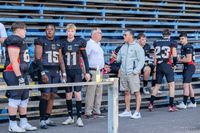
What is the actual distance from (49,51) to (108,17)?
181 inches

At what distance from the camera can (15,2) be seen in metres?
10.6

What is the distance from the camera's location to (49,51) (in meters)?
7.92

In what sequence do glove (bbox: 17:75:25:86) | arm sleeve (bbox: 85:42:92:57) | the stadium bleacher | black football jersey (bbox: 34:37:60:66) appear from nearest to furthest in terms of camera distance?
1. glove (bbox: 17:75:25:86)
2. black football jersey (bbox: 34:37:60:66)
3. arm sleeve (bbox: 85:42:92:57)
4. the stadium bleacher

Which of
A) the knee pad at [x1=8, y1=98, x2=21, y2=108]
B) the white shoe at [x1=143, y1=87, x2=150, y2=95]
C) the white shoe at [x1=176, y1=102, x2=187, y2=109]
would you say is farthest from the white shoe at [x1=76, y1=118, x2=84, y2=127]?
the white shoe at [x1=176, y1=102, x2=187, y2=109]

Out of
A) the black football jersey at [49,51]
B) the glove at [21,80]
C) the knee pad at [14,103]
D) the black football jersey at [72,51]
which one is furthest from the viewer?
the black football jersey at [72,51]

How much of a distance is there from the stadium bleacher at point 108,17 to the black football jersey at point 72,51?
50.9 inches

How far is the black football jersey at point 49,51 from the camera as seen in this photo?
7863 millimetres

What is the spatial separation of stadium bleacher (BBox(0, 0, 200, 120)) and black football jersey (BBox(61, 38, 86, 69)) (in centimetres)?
129

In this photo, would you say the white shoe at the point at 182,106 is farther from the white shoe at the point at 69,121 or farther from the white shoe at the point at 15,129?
the white shoe at the point at 15,129

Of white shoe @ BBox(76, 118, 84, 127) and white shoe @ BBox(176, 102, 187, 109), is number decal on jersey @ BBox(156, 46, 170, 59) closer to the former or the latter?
white shoe @ BBox(176, 102, 187, 109)

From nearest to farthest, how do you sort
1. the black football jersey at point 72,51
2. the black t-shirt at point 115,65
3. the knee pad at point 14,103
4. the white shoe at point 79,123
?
the knee pad at point 14,103
the white shoe at point 79,123
the black football jersey at point 72,51
the black t-shirt at point 115,65

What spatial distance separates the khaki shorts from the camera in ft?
29.7

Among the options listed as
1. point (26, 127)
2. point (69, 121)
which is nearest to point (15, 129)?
point (26, 127)

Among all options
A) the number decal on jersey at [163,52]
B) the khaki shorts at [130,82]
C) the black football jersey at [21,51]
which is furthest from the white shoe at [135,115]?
the black football jersey at [21,51]
